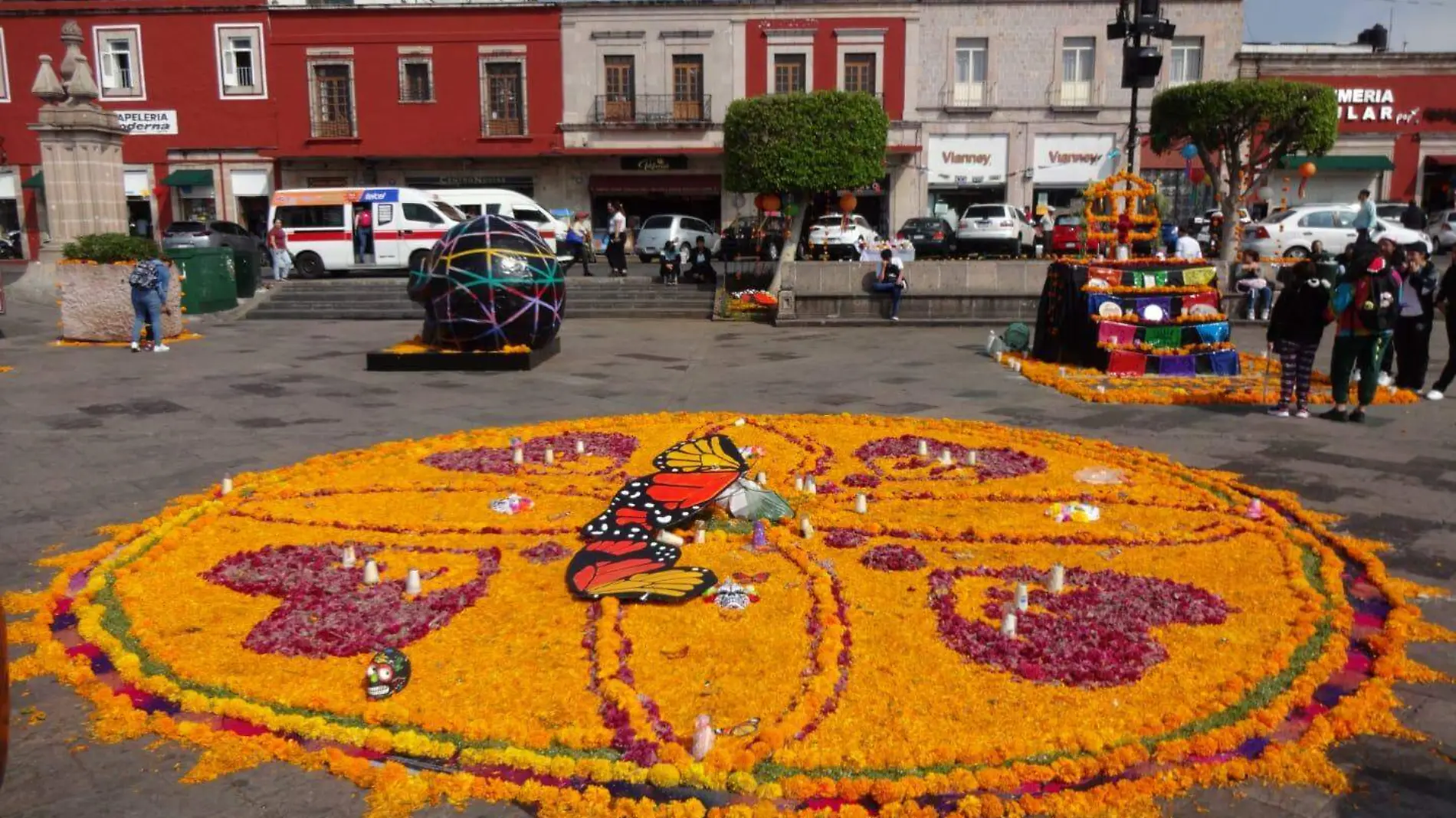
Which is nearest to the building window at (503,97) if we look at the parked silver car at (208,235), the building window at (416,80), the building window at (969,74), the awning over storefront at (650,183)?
the building window at (416,80)

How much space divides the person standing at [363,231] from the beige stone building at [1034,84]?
17.3m

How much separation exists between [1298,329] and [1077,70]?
2597cm

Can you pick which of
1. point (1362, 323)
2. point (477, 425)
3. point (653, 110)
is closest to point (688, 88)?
point (653, 110)

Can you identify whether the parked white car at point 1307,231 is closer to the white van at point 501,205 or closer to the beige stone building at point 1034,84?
the beige stone building at point 1034,84

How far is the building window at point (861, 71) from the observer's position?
33.2 meters

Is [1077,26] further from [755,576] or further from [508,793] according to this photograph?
[508,793]

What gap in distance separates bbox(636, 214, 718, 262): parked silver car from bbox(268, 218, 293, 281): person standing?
9.72m

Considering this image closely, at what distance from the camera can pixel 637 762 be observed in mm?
3787

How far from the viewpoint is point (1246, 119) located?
950 inches

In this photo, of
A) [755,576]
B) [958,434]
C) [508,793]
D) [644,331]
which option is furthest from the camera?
[644,331]

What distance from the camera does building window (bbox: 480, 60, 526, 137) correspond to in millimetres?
33688

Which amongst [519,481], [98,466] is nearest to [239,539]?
[519,481]

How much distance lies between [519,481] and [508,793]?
4196 mm

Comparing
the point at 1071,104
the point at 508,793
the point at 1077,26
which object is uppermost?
the point at 1077,26
